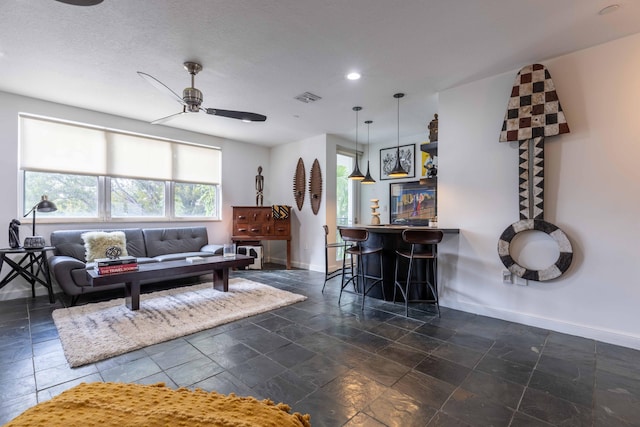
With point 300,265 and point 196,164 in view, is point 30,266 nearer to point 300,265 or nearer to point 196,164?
point 196,164

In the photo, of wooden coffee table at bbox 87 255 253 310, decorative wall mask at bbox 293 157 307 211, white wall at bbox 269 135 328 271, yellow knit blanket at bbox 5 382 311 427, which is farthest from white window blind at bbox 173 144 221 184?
yellow knit blanket at bbox 5 382 311 427

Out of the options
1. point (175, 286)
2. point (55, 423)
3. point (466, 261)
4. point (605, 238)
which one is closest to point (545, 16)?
point (605, 238)

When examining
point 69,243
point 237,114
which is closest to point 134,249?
point 69,243

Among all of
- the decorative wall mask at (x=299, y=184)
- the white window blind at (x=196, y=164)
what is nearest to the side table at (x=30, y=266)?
the white window blind at (x=196, y=164)

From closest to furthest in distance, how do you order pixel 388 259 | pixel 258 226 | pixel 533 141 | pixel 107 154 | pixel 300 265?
pixel 533 141, pixel 388 259, pixel 107 154, pixel 258 226, pixel 300 265

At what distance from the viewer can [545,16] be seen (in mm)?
2217

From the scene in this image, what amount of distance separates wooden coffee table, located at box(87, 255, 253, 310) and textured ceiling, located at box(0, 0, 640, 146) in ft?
7.06

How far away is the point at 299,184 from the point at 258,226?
3.92 feet

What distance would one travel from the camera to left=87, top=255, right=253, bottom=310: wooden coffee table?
2996 mm

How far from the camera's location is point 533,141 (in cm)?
290

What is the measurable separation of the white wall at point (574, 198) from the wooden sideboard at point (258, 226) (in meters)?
3.32

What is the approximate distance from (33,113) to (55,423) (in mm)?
4953

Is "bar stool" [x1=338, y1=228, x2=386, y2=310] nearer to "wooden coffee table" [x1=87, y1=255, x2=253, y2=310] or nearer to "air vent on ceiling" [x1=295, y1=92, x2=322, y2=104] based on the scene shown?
"wooden coffee table" [x1=87, y1=255, x2=253, y2=310]

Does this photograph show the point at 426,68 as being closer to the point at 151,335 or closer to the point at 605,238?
the point at 605,238
